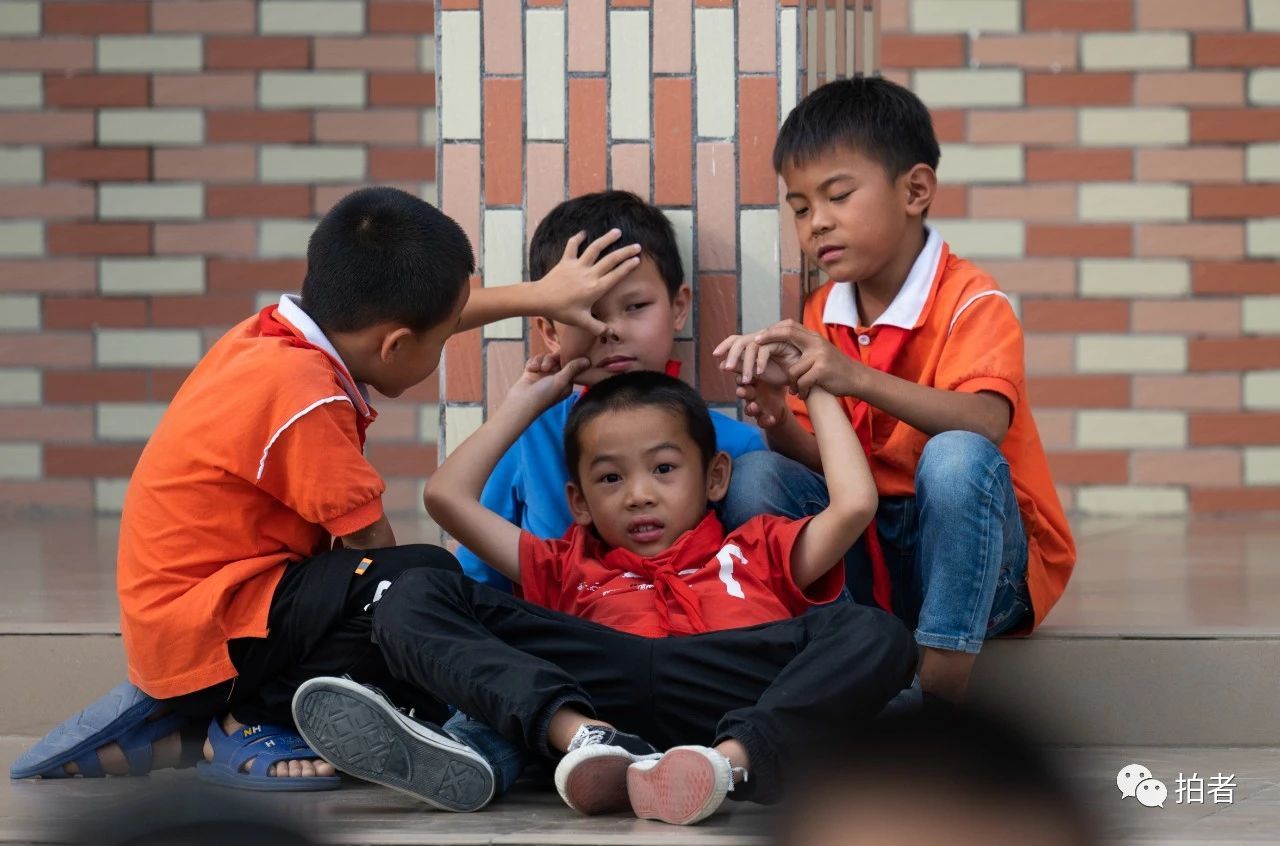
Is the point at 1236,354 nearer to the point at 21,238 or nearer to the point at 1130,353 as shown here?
the point at 1130,353

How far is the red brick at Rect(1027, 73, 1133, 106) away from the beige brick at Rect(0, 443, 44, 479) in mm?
3299

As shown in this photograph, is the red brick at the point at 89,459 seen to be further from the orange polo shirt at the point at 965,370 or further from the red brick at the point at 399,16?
the orange polo shirt at the point at 965,370

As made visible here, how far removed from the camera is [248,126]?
4797 mm

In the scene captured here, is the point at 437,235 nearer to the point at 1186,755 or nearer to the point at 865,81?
the point at 865,81

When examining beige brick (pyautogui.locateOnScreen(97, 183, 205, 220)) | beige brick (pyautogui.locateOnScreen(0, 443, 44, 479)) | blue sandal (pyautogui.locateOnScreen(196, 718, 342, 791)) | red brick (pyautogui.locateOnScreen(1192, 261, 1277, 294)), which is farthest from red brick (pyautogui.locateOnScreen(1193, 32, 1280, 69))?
beige brick (pyautogui.locateOnScreen(0, 443, 44, 479))

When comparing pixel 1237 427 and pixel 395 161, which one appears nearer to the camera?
pixel 1237 427

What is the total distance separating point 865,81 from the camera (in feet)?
8.89

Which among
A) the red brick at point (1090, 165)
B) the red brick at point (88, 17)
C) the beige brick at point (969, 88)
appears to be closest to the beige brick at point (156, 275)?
the red brick at point (88, 17)

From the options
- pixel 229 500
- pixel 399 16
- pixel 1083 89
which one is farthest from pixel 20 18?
pixel 1083 89

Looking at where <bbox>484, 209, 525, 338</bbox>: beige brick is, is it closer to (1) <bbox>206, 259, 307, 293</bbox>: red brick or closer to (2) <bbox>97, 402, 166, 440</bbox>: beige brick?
(1) <bbox>206, 259, 307, 293</bbox>: red brick

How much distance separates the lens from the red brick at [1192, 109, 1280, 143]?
465 centimetres

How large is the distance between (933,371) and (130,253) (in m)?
3.09

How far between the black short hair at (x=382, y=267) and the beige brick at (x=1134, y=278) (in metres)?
2.80

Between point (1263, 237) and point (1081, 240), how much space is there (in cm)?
55
